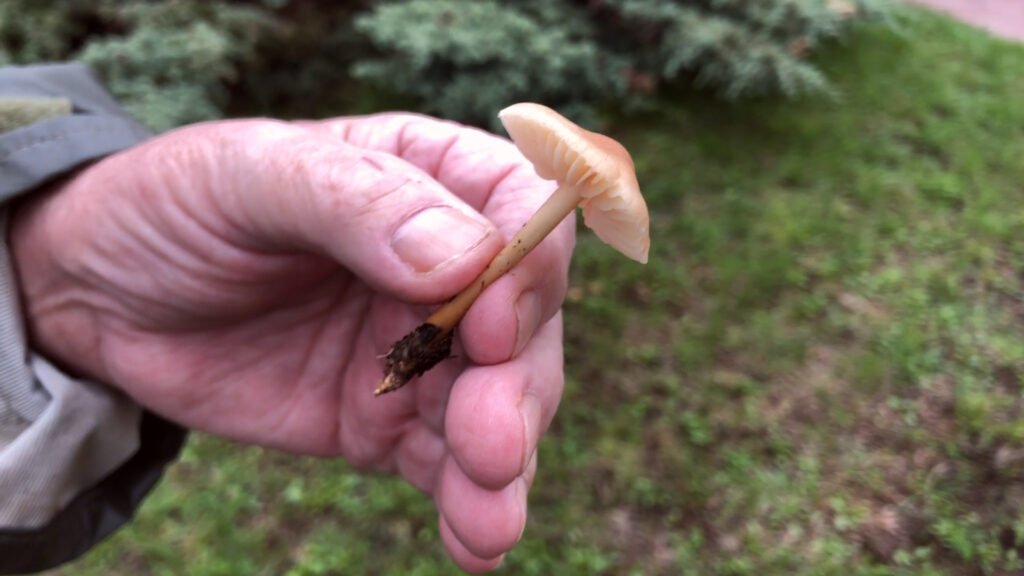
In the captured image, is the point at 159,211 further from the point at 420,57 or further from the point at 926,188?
the point at 926,188

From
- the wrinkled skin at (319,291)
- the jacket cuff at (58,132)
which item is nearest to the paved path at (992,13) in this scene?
the wrinkled skin at (319,291)

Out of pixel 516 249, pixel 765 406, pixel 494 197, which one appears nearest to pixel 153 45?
pixel 494 197

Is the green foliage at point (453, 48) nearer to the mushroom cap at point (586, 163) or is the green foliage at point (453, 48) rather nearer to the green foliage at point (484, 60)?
the green foliage at point (484, 60)

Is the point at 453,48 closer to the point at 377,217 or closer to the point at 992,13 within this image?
the point at 377,217

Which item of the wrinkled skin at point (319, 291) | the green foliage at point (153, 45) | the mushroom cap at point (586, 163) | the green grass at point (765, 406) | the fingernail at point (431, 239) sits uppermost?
the mushroom cap at point (586, 163)

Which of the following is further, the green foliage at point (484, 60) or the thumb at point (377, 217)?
the green foliage at point (484, 60)

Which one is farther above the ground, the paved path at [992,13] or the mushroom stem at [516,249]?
the mushroom stem at [516,249]

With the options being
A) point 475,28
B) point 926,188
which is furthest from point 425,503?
point 926,188

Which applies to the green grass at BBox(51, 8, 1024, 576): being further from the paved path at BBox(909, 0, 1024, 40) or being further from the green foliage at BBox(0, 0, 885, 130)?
the paved path at BBox(909, 0, 1024, 40)
